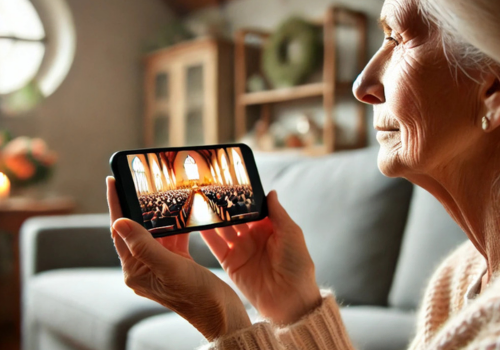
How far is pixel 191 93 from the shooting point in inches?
138

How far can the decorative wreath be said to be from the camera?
291 cm

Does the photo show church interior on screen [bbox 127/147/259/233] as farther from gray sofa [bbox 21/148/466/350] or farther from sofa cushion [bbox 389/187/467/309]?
sofa cushion [bbox 389/187/467/309]

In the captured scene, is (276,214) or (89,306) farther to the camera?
(89,306)

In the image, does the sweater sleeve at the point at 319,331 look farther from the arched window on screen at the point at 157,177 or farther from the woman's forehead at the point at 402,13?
the woman's forehead at the point at 402,13

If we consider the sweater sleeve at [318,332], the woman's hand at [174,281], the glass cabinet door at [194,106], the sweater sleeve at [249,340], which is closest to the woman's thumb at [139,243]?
the woman's hand at [174,281]

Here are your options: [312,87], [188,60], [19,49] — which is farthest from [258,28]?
[19,49]

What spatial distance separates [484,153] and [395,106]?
12 centimetres

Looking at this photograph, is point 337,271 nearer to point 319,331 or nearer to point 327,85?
point 319,331

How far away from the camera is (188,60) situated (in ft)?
11.3

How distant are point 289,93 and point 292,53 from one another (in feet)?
0.85

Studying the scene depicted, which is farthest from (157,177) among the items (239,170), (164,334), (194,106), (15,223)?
(194,106)

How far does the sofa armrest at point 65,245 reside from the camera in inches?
72.7

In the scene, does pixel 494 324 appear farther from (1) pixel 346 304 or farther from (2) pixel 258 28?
(2) pixel 258 28

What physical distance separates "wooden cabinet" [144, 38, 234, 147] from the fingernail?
2.77 meters
